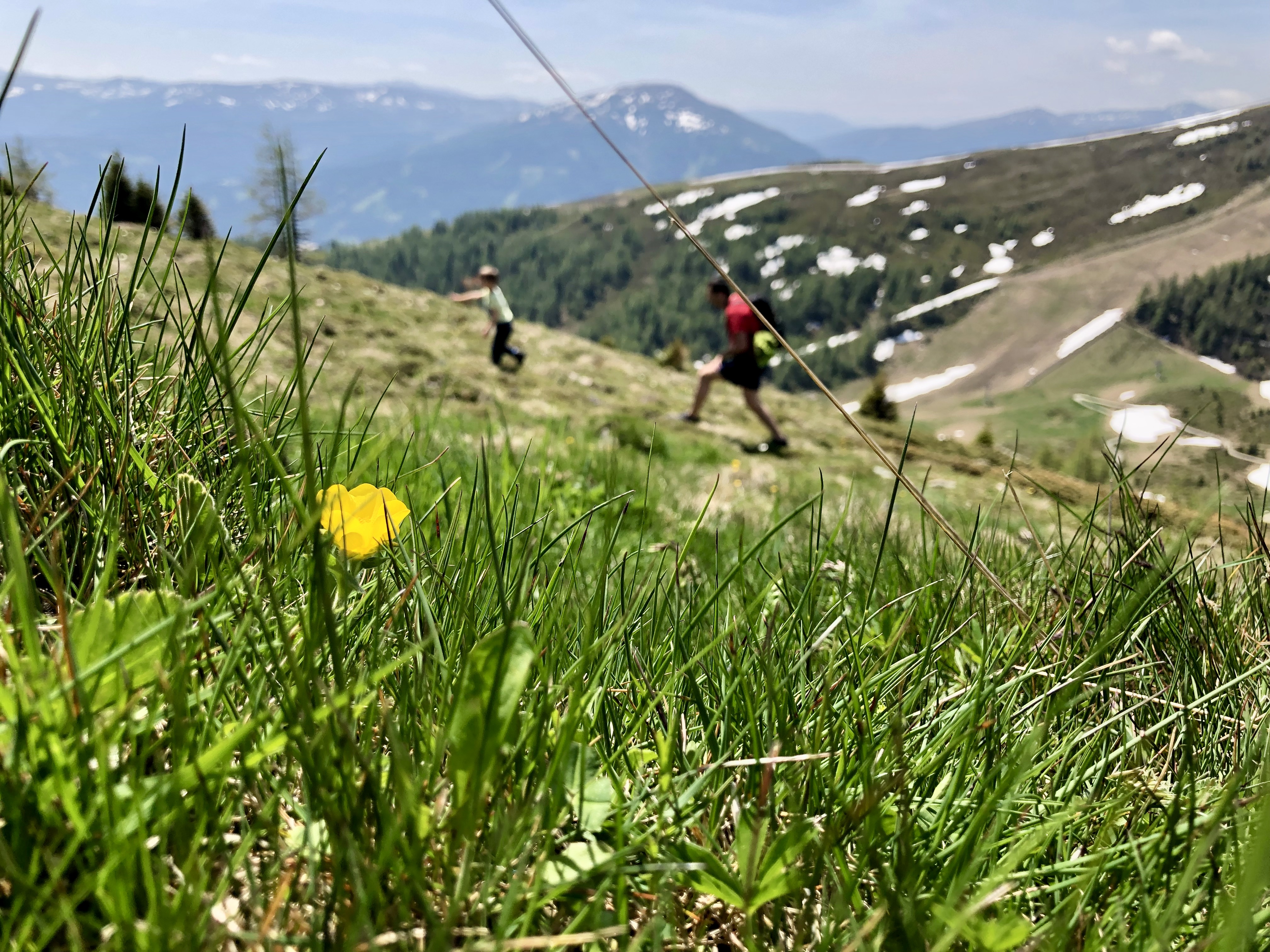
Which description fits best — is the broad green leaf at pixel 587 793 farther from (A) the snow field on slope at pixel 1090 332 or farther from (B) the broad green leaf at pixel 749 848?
(A) the snow field on slope at pixel 1090 332

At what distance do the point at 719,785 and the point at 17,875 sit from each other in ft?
2.30

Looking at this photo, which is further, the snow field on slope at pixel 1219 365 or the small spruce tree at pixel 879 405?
the snow field on slope at pixel 1219 365

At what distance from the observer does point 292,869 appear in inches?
31.2

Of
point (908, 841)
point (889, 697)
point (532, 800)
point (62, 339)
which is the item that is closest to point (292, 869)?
point (532, 800)

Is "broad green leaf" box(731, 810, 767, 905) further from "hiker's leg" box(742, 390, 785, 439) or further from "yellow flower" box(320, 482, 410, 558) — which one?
"hiker's leg" box(742, 390, 785, 439)

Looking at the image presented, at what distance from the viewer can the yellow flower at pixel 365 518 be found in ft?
3.86

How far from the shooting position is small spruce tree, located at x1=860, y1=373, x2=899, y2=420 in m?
76.9

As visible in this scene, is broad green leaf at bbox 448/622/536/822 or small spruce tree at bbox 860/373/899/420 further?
small spruce tree at bbox 860/373/899/420

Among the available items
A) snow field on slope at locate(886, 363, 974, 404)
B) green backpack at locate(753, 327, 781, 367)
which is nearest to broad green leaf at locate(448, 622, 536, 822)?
green backpack at locate(753, 327, 781, 367)

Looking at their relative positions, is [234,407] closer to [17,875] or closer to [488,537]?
[17,875]

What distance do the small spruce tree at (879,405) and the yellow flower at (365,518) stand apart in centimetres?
7793

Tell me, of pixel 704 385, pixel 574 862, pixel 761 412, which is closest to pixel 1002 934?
pixel 574 862

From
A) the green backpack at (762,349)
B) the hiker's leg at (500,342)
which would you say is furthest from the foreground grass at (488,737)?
the hiker's leg at (500,342)

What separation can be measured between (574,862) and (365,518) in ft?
2.13
